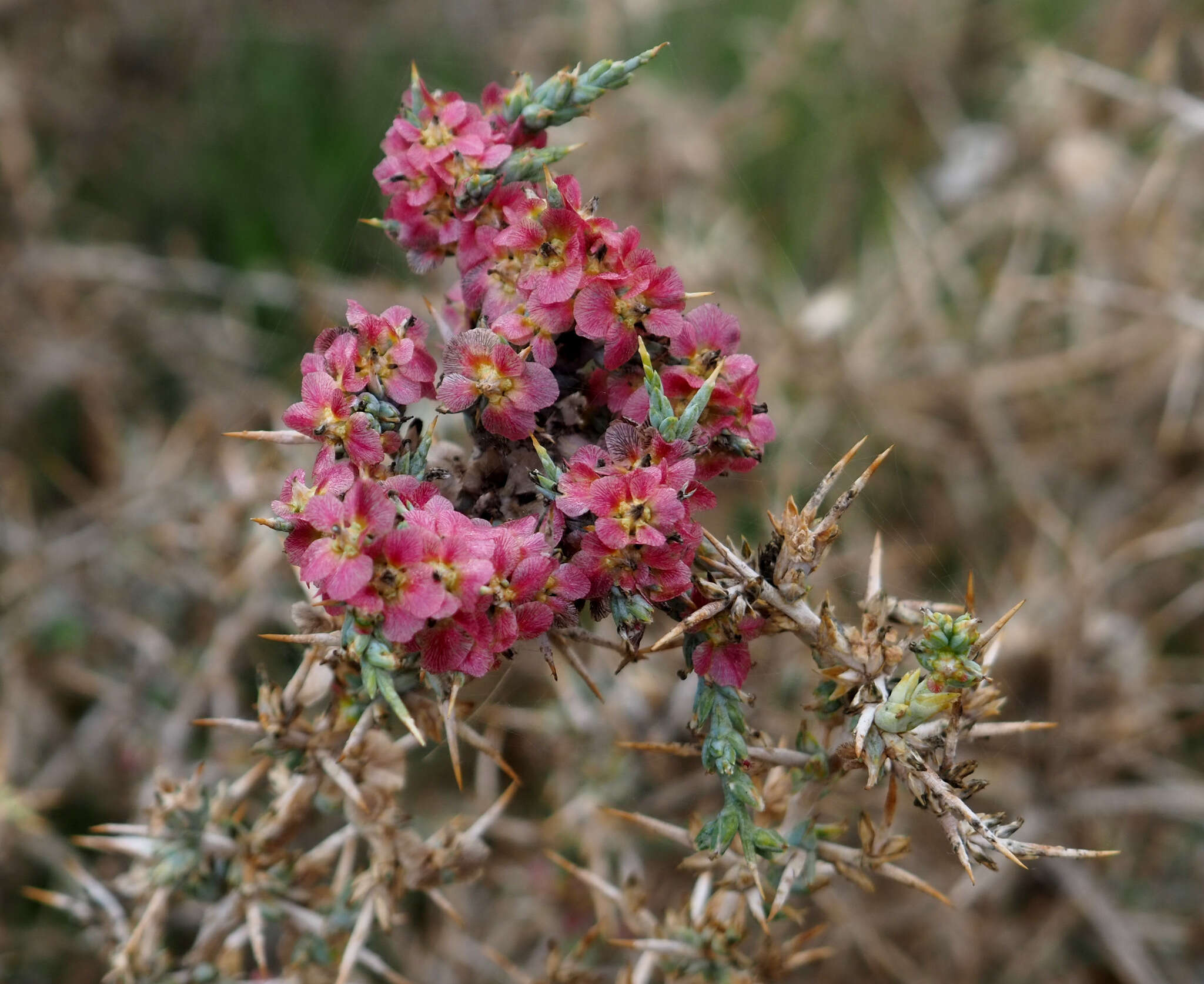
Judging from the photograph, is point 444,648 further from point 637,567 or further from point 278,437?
point 278,437

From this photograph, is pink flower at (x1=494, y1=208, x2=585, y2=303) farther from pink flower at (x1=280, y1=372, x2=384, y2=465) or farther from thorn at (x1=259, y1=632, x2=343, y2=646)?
thorn at (x1=259, y1=632, x2=343, y2=646)

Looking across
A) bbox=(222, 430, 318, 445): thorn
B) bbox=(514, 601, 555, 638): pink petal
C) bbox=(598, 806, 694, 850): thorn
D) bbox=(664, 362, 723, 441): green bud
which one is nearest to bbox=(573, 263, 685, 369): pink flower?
bbox=(664, 362, 723, 441): green bud

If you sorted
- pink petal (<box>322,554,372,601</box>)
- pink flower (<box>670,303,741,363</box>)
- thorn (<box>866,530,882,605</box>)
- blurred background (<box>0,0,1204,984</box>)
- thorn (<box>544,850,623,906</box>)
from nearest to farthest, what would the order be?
pink petal (<box>322,554,372,601</box>), pink flower (<box>670,303,741,363</box>), thorn (<box>866,530,882,605</box>), thorn (<box>544,850,623,906</box>), blurred background (<box>0,0,1204,984</box>)

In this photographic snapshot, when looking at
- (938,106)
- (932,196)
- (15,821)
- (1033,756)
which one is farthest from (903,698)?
(938,106)

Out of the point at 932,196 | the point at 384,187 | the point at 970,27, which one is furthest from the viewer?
the point at 970,27

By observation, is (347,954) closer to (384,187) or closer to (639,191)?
(384,187)

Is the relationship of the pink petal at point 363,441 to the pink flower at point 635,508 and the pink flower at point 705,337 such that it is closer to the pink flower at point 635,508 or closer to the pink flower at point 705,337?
the pink flower at point 635,508

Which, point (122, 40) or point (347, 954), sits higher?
point (122, 40)

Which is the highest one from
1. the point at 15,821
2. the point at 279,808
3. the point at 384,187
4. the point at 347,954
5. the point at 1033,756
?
the point at 384,187
